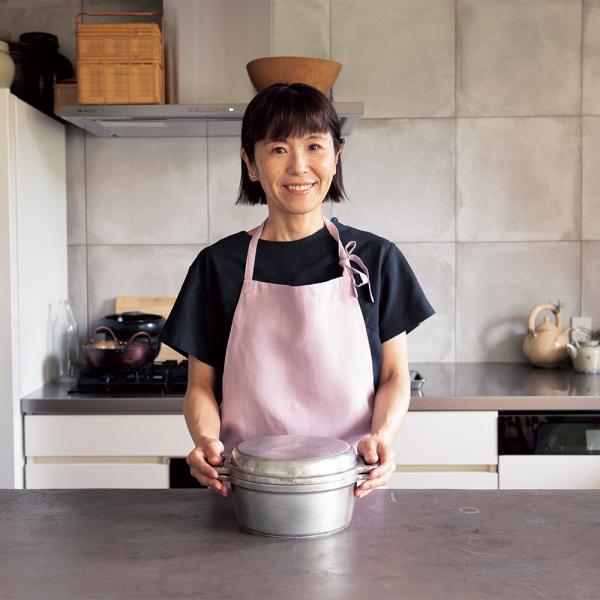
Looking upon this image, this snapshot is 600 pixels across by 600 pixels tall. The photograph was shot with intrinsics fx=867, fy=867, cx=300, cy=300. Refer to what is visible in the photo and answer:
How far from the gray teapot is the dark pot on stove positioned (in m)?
1.43

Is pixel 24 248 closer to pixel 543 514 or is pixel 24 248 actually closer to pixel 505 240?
pixel 505 240

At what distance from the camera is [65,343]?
3.07m

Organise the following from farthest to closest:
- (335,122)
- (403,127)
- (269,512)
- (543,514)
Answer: (403,127) → (335,122) → (543,514) → (269,512)

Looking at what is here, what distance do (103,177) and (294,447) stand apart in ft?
7.19

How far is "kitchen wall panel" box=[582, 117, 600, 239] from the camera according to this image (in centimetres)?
316

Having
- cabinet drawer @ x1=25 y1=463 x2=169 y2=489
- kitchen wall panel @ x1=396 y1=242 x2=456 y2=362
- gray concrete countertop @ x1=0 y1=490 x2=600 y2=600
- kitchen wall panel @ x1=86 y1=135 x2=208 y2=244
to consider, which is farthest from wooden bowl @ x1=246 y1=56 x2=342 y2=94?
gray concrete countertop @ x1=0 y1=490 x2=600 y2=600

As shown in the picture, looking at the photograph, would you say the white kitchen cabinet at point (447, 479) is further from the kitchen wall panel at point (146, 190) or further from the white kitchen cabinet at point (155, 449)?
the kitchen wall panel at point (146, 190)

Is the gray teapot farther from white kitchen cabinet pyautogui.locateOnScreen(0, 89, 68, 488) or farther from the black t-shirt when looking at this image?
white kitchen cabinet pyautogui.locateOnScreen(0, 89, 68, 488)

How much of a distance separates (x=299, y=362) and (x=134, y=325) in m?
1.38

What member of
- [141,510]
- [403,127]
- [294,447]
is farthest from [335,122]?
[403,127]

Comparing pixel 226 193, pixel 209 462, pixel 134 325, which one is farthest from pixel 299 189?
pixel 226 193

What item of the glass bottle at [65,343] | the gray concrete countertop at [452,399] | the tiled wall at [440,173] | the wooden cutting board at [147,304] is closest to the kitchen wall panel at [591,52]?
the tiled wall at [440,173]

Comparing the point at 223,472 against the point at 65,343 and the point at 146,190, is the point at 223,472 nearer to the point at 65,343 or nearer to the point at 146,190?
the point at 65,343

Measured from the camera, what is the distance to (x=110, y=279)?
324 centimetres
